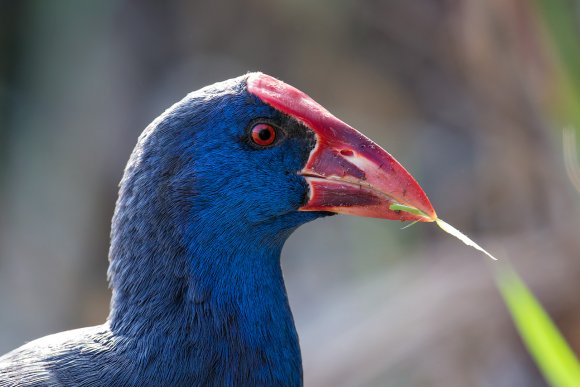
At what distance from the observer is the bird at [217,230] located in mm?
1987

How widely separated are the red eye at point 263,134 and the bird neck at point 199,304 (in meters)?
0.21

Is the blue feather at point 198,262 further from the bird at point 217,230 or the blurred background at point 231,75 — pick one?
the blurred background at point 231,75

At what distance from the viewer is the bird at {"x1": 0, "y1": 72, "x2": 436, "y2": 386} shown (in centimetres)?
199

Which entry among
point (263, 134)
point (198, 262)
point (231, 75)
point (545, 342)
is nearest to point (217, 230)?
point (198, 262)

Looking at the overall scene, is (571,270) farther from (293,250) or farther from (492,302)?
(293,250)

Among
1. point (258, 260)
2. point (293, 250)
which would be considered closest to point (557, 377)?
point (258, 260)

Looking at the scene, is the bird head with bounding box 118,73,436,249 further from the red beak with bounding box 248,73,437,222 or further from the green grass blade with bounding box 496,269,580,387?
the green grass blade with bounding box 496,269,580,387

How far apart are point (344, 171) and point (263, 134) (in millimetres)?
201

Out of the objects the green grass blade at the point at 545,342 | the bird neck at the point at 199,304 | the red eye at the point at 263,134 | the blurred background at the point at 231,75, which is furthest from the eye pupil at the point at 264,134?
the blurred background at the point at 231,75

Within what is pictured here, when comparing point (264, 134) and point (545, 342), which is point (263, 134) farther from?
point (545, 342)

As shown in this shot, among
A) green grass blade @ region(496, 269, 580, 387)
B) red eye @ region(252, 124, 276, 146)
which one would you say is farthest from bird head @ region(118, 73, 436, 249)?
green grass blade @ region(496, 269, 580, 387)

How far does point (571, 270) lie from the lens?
4.05m

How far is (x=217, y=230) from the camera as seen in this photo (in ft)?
6.68

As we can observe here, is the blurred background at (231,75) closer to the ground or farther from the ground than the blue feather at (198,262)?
farther from the ground
